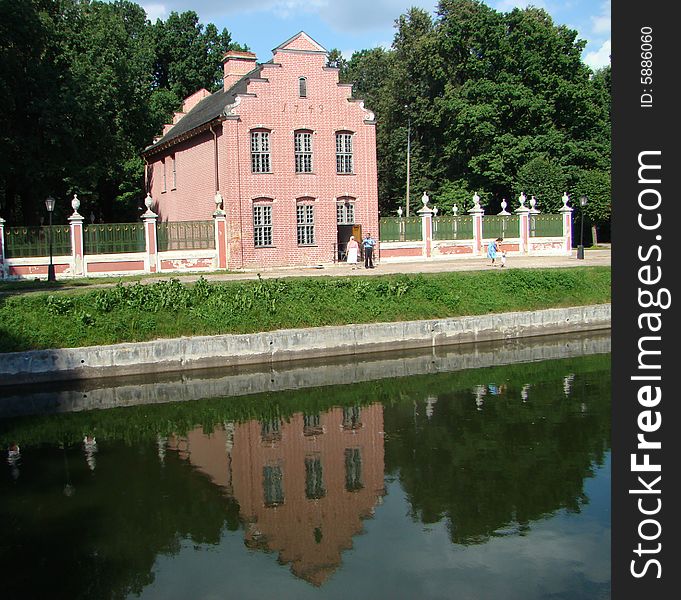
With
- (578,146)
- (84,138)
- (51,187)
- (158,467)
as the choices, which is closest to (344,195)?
(84,138)

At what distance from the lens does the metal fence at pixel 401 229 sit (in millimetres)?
41719

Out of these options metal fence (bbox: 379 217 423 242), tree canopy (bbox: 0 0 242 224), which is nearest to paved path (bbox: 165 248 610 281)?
metal fence (bbox: 379 217 423 242)

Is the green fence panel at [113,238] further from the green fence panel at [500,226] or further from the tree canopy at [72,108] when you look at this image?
the green fence panel at [500,226]

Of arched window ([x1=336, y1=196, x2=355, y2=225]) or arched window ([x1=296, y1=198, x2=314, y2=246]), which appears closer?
arched window ([x1=296, y1=198, x2=314, y2=246])

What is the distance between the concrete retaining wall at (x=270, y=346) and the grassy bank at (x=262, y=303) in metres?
0.86

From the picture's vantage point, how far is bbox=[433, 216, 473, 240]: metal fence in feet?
142

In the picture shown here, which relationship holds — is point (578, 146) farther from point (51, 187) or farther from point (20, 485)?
point (20, 485)

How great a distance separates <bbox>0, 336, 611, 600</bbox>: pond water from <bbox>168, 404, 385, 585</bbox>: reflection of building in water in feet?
0.13

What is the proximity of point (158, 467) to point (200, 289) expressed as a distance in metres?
11.7

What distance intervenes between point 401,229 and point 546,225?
9886mm

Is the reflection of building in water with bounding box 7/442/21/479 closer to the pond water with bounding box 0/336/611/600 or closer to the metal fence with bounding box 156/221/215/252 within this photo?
the pond water with bounding box 0/336/611/600

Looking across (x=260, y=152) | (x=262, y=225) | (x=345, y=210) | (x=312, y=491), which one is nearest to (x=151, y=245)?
(x=262, y=225)

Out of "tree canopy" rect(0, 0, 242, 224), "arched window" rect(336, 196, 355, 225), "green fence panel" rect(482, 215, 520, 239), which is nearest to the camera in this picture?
"tree canopy" rect(0, 0, 242, 224)

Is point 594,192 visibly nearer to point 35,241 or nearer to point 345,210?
point 345,210
